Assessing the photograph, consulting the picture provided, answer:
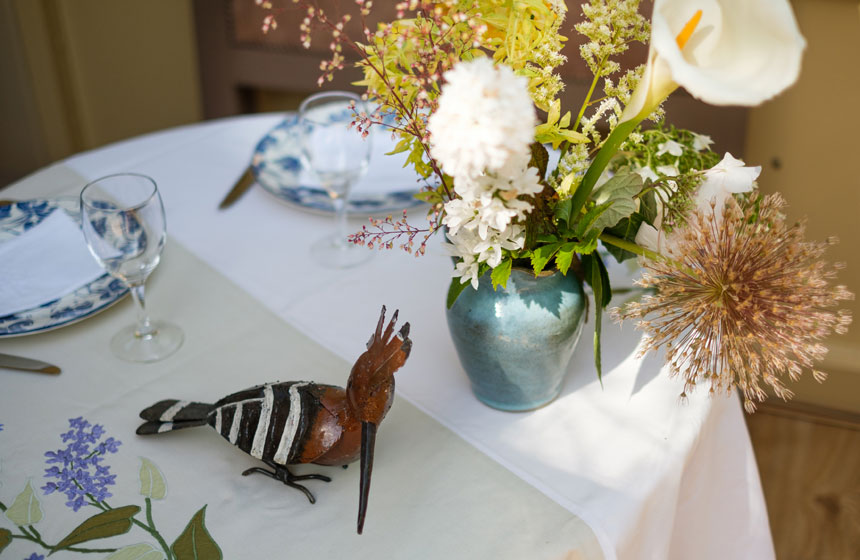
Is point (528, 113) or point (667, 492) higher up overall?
point (528, 113)

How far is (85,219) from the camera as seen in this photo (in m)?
0.77

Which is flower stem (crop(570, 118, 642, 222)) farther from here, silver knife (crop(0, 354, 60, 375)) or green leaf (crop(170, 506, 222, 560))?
silver knife (crop(0, 354, 60, 375))

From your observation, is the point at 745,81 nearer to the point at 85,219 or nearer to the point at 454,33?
the point at 454,33

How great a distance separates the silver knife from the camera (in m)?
0.84

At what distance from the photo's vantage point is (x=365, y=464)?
2.04 ft

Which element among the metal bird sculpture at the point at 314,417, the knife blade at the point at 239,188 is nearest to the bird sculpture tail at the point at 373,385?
the metal bird sculpture at the point at 314,417

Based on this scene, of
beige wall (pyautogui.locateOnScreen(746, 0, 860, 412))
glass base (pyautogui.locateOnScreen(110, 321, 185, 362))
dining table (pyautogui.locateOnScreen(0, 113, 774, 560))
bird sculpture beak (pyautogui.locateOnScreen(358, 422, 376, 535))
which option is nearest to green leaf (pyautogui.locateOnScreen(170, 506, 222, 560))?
dining table (pyautogui.locateOnScreen(0, 113, 774, 560))

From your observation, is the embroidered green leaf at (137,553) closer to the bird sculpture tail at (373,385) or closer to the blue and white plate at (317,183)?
the bird sculpture tail at (373,385)

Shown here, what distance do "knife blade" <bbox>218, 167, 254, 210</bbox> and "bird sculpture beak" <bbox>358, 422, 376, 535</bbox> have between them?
63cm

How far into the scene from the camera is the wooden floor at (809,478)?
1527 mm

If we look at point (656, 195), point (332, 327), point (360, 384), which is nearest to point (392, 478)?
point (360, 384)

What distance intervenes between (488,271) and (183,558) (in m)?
0.37

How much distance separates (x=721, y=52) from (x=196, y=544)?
60 centimetres

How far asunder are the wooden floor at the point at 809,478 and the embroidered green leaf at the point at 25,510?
54.6 inches
